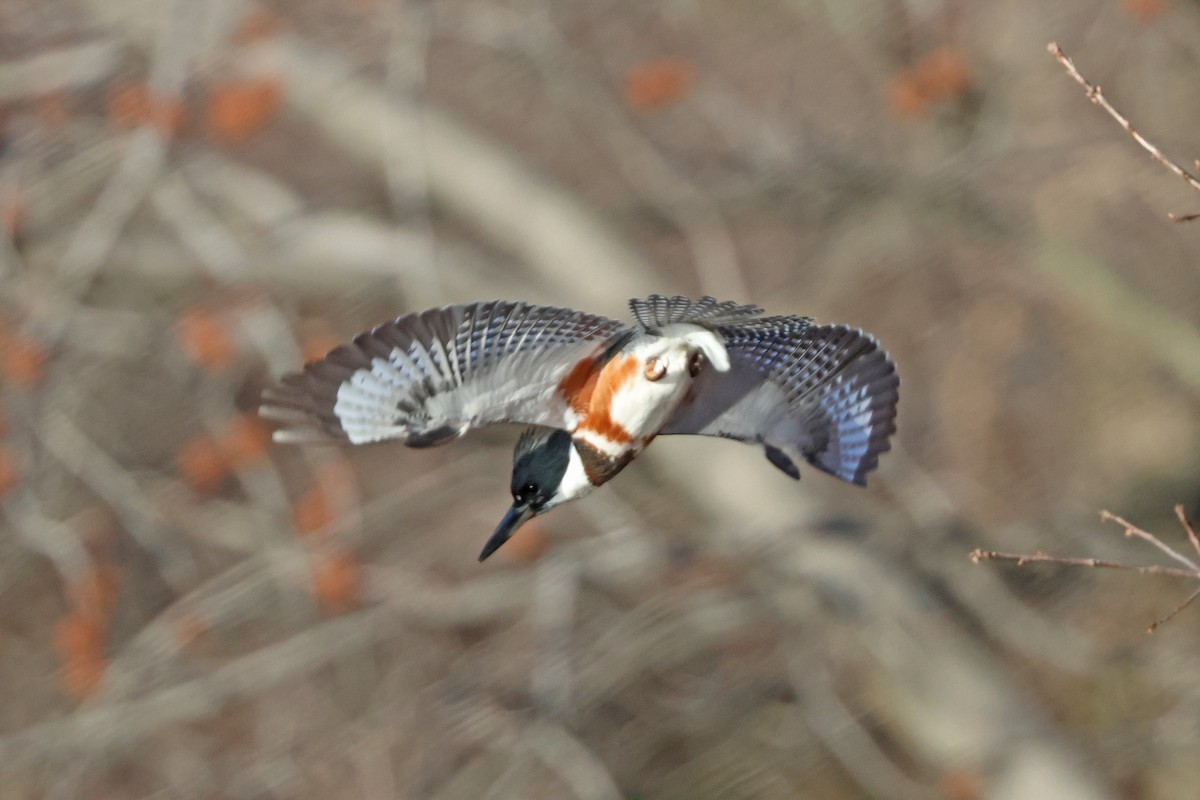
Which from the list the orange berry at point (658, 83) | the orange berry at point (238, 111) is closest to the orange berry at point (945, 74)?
the orange berry at point (658, 83)

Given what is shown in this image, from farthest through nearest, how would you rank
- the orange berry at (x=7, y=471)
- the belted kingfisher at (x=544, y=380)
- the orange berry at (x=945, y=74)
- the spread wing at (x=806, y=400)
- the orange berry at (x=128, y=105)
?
the orange berry at (x=945, y=74)
the orange berry at (x=128, y=105)
the orange berry at (x=7, y=471)
the spread wing at (x=806, y=400)
the belted kingfisher at (x=544, y=380)

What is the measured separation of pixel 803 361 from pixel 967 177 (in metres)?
2.14

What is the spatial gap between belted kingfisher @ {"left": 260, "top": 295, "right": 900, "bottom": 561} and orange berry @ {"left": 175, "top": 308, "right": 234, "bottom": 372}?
209cm

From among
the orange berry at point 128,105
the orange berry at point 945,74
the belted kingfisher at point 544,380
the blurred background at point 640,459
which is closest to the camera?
the belted kingfisher at point 544,380

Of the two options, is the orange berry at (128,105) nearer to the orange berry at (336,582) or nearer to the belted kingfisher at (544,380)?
the orange berry at (336,582)

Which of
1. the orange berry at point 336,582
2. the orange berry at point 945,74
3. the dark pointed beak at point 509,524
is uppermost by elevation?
the dark pointed beak at point 509,524

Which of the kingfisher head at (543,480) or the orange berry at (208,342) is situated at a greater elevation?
the kingfisher head at (543,480)

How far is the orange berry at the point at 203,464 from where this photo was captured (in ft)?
11.6

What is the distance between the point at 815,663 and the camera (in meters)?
3.41

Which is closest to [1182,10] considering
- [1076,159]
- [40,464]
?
[1076,159]

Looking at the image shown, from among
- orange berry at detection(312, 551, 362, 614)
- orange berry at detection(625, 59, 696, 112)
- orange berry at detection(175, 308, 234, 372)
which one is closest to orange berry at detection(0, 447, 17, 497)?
orange berry at detection(175, 308, 234, 372)

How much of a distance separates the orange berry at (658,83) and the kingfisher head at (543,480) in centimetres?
246

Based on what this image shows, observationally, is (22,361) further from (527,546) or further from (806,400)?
(806,400)

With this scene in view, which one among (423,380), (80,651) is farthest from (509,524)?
(80,651)
